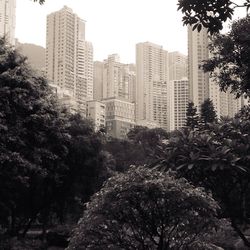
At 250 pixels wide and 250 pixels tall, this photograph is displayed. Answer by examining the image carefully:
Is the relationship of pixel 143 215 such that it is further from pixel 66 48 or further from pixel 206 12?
pixel 66 48

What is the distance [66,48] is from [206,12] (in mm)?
59142

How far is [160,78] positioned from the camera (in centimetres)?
8038

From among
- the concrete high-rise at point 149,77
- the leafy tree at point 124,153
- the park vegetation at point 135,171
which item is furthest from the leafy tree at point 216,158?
the concrete high-rise at point 149,77

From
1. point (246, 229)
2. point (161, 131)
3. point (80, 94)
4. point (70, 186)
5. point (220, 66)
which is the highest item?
point (80, 94)

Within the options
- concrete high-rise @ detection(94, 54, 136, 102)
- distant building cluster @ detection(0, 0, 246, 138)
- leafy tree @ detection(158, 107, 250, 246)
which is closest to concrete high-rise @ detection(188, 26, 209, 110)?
distant building cluster @ detection(0, 0, 246, 138)

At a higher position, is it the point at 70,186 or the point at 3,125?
the point at 3,125

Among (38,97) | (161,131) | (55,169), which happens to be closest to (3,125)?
(38,97)

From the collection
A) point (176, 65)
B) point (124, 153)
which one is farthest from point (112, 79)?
point (124, 153)

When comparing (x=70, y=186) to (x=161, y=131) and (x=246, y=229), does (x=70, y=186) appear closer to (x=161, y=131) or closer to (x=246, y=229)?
(x=246, y=229)

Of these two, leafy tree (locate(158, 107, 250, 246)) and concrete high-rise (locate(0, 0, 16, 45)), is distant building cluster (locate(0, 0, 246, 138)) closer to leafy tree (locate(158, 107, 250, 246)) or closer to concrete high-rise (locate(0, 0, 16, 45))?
concrete high-rise (locate(0, 0, 16, 45))

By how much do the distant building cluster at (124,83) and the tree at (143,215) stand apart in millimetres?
29058

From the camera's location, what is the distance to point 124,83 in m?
77.9

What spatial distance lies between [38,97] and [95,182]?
583cm

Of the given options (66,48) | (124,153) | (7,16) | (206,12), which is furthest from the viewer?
(66,48)
